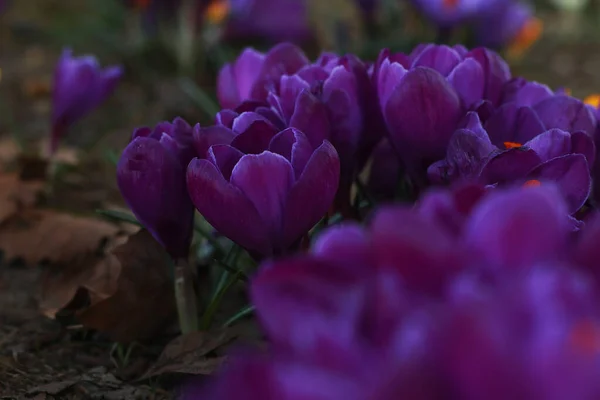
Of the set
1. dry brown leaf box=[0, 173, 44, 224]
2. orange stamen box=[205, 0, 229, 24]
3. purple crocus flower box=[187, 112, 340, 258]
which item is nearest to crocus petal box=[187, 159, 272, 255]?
purple crocus flower box=[187, 112, 340, 258]

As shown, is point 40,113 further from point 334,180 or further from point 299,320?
point 299,320

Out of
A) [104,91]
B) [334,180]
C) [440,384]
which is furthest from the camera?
[104,91]

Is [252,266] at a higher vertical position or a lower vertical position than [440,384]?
lower

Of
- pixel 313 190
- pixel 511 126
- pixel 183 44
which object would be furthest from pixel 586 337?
pixel 183 44

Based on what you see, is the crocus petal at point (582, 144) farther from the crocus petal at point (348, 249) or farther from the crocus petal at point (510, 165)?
the crocus petal at point (348, 249)

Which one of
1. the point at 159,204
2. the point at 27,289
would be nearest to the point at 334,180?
the point at 159,204

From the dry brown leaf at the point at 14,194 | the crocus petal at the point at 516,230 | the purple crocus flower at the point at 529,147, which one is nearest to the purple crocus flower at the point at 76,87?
the dry brown leaf at the point at 14,194

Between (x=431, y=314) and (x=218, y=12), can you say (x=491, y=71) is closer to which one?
(x=431, y=314)
